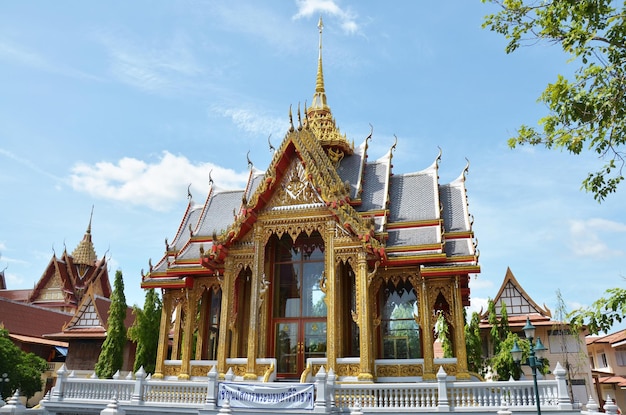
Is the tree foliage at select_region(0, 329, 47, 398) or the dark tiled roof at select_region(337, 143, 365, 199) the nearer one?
the dark tiled roof at select_region(337, 143, 365, 199)

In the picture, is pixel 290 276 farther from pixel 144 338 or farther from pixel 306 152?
pixel 144 338

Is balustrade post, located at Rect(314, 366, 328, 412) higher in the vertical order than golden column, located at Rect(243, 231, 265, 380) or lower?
lower

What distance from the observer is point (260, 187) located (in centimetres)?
1357

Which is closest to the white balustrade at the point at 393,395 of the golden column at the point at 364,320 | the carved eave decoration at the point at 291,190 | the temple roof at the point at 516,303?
the golden column at the point at 364,320

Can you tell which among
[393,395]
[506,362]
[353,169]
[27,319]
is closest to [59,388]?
[393,395]

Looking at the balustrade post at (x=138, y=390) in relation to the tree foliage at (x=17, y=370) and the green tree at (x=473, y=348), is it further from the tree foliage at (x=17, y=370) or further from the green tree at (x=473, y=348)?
the tree foliage at (x=17, y=370)

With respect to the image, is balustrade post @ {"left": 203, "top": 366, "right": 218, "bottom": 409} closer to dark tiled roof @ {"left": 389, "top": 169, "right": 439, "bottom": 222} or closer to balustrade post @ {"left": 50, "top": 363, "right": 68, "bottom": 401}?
balustrade post @ {"left": 50, "top": 363, "right": 68, "bottom": 401}

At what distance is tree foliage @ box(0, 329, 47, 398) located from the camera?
26094 mm

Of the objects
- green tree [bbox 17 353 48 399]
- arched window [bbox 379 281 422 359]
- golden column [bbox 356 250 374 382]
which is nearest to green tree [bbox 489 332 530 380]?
arched window [bbox 379 281 422 359]

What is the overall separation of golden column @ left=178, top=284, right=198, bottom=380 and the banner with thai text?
2993 millimetres

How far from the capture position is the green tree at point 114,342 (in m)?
22.3

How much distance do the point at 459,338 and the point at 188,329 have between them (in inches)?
294

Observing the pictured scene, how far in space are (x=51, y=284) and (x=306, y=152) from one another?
148ft

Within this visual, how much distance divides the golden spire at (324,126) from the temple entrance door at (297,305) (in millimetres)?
4115
